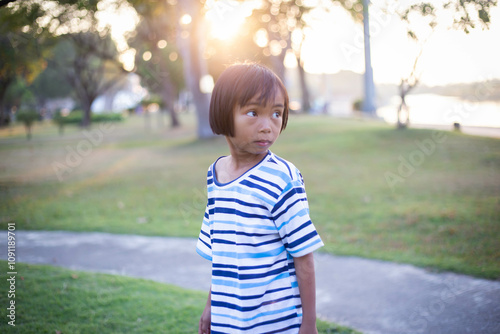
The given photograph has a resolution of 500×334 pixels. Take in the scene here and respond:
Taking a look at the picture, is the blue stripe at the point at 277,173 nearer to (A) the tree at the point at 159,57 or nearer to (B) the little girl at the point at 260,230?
(B) the little girl at the point at 260,230

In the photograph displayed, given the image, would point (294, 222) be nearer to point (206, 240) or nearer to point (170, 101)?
point (206, 240)

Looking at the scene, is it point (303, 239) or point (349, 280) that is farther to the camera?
point (349, 280)

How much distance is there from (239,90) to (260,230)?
551 mm

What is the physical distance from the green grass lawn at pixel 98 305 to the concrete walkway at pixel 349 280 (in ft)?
1.44

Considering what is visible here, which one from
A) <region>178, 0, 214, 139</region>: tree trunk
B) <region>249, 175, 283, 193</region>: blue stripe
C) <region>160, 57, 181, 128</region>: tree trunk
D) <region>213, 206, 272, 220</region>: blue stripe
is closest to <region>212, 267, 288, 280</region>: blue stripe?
<region>213, 206, 272, 220</region>: blue stripe

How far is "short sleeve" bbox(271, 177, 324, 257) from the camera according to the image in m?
1.59

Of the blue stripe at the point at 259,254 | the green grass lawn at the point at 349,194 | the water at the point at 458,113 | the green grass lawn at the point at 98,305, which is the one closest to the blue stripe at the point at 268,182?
the blue stripe at the point at 259,254

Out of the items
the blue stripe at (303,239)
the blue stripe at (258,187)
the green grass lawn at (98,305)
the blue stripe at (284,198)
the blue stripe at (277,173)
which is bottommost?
the green grass lawn at (98,305)

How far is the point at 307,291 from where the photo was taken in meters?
1.64

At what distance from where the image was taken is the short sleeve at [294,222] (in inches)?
62.4

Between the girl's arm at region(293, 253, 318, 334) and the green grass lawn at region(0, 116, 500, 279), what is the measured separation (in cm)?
320

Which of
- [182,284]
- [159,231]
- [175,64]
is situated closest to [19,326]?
[182,284]

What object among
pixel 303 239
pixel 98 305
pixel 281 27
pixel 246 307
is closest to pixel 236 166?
pixel 303 239

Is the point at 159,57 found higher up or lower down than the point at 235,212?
higher up
